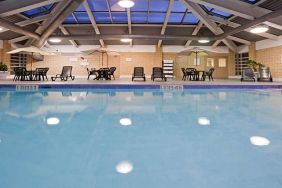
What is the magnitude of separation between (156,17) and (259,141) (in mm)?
11348

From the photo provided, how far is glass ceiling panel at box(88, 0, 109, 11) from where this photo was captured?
10.8 m

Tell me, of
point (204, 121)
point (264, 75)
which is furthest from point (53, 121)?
point (264, 75)

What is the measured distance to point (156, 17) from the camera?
1280 centimetres

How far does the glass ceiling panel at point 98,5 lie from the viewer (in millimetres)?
10802

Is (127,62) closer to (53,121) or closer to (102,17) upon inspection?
(102,17)

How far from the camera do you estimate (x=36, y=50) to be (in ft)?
35.9

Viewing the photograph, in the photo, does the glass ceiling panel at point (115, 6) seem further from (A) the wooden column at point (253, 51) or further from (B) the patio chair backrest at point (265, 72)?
(A) the wooden column at point (253, 51)

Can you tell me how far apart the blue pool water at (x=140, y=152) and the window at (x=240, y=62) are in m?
13.5

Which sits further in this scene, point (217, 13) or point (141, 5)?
point (217, 13)

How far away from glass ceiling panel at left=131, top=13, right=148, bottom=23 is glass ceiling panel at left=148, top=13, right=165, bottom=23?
27cm

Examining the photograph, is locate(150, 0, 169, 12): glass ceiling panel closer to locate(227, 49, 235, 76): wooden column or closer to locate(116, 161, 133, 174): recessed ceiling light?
locate(227, 49, 235, 76): wooden column

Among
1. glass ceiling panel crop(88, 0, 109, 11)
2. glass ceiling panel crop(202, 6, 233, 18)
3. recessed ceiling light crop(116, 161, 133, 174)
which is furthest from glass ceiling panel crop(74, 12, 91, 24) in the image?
recessed ceiling light crop(116, 161, 133, 174)

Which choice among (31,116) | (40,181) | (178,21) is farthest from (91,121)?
(178,21)

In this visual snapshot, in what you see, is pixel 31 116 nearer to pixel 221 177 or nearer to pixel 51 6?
pixel 221 177
